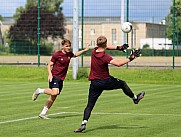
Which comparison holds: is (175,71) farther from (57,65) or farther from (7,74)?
(57,65)

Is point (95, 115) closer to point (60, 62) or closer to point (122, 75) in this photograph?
point (60, 62)

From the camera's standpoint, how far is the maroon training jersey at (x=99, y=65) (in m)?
12.9

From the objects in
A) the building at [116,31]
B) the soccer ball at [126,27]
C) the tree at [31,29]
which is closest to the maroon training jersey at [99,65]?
the soccer ball at [126,27]

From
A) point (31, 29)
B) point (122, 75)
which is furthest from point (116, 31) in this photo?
point (31, 29)

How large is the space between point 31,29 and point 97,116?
79.8ft

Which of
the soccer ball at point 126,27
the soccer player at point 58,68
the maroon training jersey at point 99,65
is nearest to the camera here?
the maroon training jersey at point 99,65

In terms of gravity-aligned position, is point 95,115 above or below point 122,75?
above

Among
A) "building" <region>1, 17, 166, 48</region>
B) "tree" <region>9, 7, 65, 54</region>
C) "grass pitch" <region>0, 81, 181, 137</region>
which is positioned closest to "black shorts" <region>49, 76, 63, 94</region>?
"grass pitch" <region>0, 81, 181, 137</region>

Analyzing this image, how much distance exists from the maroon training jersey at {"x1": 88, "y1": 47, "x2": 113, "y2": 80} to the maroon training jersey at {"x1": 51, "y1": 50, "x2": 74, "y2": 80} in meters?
2.31

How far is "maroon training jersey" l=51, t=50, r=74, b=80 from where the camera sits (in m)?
15.4

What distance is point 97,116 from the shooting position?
1585cm

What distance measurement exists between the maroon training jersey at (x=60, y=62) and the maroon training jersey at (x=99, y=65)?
231 cm

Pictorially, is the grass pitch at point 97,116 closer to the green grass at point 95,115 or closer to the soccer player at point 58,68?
the green grass at point 95,115

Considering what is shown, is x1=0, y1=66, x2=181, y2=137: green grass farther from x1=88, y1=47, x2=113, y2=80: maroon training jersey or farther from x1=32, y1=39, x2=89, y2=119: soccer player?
x1=88, y1=47, x2=113, y2=80: maroon training jersey
